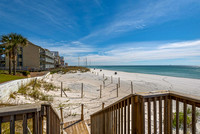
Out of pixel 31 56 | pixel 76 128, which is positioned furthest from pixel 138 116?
pixel 31 56

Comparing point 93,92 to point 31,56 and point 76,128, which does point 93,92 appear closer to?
point 76,128

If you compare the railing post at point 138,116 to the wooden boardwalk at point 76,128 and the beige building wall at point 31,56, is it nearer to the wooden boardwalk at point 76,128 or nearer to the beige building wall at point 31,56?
the wooden boardwalk at point 76,128

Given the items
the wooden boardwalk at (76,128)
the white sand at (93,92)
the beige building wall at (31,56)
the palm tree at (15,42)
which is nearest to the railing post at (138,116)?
the wooden boardwalk at (76,128)

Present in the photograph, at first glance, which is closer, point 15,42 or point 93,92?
point 93,92

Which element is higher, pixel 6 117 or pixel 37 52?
pixel 37 52

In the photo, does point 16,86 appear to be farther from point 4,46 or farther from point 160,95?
point 4,46

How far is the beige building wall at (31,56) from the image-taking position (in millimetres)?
34219

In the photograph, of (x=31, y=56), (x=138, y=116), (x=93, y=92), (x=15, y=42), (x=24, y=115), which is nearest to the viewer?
(x=24, y=115)

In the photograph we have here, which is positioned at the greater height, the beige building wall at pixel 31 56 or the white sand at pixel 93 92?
the beige building wall at pixel 31 56

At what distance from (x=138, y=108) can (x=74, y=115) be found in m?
6.37

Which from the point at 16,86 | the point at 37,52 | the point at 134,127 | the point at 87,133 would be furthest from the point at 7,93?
the point at 37,52

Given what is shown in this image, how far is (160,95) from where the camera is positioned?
5.92 feet

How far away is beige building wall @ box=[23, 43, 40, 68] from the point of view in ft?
112

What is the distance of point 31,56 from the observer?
3494 centimetres
